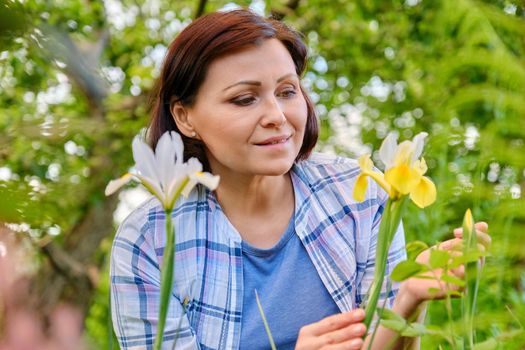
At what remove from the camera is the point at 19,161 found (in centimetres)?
294

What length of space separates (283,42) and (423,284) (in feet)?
1.85

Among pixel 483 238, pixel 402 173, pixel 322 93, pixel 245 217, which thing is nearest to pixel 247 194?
pixel 245 217

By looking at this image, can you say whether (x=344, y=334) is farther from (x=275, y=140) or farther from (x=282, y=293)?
(x=282, y=293)

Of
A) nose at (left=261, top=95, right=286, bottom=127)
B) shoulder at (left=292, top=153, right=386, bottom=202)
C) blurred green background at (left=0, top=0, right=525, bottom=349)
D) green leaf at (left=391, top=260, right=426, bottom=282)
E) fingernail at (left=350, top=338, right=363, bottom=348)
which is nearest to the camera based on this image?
green leaf at (left=391, top=260, right=426, bottom=282)

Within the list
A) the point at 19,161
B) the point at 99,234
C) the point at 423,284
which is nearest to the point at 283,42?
the point at 423,284

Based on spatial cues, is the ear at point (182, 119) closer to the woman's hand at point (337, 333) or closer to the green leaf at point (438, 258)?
the woman's hand at point (337, 333)

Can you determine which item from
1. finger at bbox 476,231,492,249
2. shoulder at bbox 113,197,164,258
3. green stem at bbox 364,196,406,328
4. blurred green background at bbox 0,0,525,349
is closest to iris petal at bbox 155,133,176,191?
green stem at bbox 364,196,406,328

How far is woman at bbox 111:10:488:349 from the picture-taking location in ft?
3.72

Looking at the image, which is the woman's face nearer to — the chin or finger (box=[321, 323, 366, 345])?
the chin

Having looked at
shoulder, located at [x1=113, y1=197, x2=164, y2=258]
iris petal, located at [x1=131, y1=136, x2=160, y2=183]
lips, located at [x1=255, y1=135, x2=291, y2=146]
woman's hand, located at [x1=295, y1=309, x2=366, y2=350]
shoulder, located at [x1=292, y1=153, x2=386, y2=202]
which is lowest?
shoulder, located at [x1=113, y1=197, x2=164, y2=258]

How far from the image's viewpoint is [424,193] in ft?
2.07

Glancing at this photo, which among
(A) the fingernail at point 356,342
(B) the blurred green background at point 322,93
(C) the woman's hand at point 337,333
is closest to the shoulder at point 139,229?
(C) the woman's hand at point 337,333

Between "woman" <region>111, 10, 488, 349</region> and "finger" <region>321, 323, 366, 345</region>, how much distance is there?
40cm

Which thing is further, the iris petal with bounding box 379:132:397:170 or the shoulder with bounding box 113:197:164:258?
the shoulder with bounding box 113:197:164:258
